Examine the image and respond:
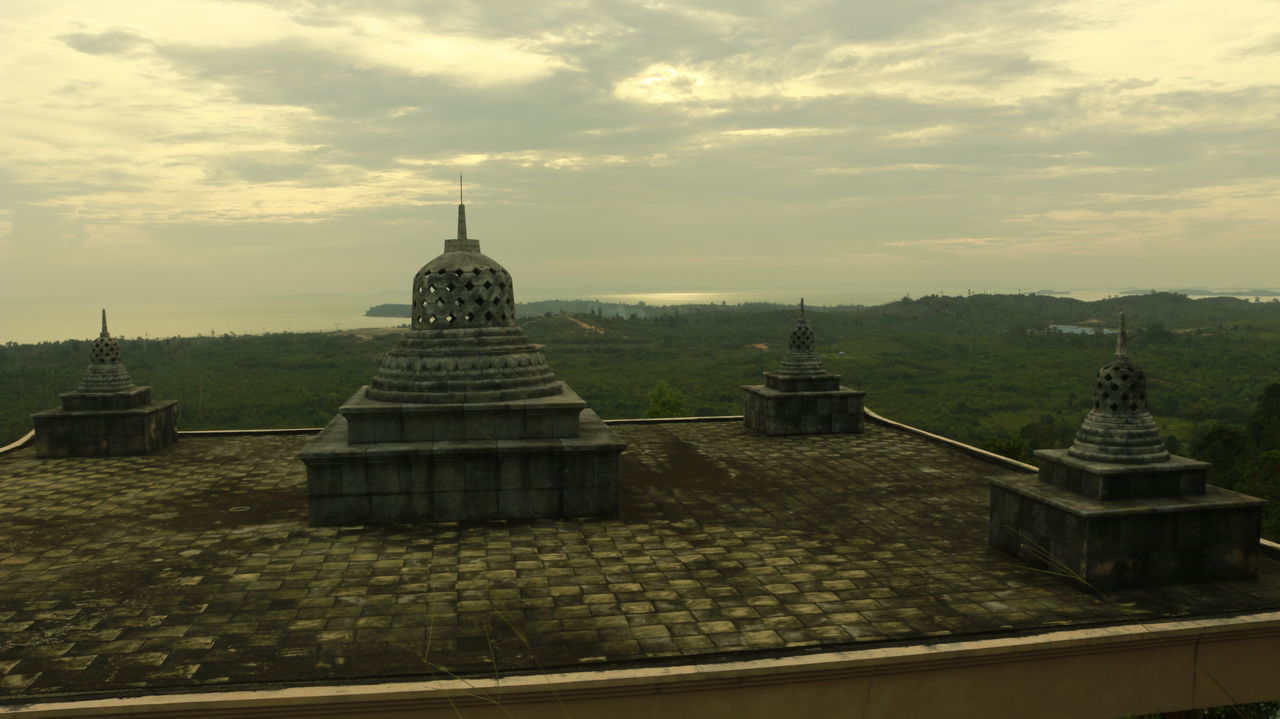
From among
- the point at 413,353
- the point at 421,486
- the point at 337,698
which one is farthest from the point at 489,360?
the point at 337,698

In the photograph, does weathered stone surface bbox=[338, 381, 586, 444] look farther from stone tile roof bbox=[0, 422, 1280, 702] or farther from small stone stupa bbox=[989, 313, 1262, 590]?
small stone stupa bbox=[989, 313, 1262, 590]

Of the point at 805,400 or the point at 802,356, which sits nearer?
the point at 805,400

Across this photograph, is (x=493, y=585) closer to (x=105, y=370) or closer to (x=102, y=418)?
(x=102, y=418)

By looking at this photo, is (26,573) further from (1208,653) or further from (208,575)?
(1208,653)

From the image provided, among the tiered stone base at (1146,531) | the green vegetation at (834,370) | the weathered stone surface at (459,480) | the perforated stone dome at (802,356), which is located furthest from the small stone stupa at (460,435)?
the green vegetation at (834,370)

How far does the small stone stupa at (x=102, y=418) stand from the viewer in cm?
1488

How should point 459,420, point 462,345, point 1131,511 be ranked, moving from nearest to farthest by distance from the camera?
point 1131,511 → point 459,420 → point 462,345

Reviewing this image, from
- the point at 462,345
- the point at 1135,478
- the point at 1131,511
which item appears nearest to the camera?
the point at 1131,511

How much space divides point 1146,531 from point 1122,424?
113cm

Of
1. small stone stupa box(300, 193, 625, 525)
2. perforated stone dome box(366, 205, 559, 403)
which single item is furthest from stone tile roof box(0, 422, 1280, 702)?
perforated stone dome box(366, 205, 559, 403)

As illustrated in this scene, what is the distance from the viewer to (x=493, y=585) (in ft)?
27.6

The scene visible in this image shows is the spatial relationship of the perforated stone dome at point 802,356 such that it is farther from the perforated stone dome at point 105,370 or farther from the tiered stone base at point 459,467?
the perforated stone dome at point 105,370

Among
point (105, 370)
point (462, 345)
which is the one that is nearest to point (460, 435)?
point (462, 345)

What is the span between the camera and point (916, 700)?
6.55 meters
